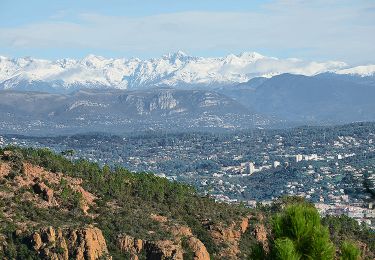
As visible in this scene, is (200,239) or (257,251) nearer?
(257,251)

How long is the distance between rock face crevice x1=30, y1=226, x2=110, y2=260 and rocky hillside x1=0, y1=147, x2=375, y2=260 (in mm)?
54

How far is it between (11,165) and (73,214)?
7091 millimetres

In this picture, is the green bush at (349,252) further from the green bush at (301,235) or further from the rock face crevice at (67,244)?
the rock face crevice at (67,244)

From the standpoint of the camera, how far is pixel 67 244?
48.2m

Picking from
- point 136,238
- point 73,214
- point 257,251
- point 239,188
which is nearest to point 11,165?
point 73,214

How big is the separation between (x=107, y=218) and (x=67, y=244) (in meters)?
5.89

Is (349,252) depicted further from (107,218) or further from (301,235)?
(107,218)

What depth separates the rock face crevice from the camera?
47.3m

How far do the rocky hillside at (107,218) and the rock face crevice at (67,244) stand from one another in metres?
0.05

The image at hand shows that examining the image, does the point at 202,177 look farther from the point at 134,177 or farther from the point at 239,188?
the point at 134,177

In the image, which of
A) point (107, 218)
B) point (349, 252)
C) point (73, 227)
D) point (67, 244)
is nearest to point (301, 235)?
point (349, 252)

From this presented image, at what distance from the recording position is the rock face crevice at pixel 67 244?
4728cm

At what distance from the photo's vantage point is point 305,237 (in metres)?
16.5

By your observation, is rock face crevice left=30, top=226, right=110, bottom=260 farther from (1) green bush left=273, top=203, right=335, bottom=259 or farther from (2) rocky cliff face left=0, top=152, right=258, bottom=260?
(1) green bush left=273, top=203, right=335, bottom=259
